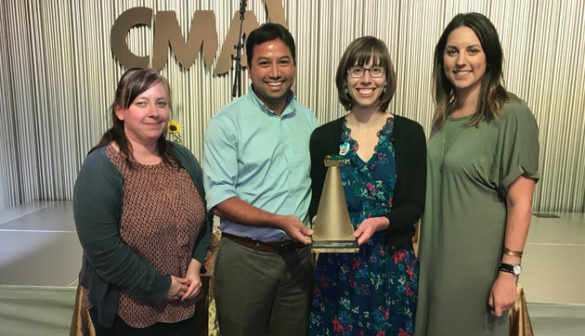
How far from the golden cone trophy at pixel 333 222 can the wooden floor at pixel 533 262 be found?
1476mm

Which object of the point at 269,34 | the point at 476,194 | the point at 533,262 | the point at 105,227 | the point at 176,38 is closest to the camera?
the point at 105,227

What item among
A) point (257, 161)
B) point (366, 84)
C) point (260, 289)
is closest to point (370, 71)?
point (366, 84)

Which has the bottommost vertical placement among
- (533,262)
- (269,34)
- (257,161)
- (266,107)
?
(533,262)

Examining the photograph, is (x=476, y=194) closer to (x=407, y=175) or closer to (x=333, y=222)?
(x=407, y=175)

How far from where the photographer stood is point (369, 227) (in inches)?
47.8

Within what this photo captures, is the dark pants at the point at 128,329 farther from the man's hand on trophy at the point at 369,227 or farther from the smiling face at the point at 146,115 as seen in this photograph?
the man's hand on trophy at the point at 369,227

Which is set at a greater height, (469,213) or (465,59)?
(465,59)

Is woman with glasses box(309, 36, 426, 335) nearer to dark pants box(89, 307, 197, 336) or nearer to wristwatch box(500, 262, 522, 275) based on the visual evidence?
wristwatch box(500, 262, 522, 275)

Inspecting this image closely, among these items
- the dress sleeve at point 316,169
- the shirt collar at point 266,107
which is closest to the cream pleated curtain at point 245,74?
the shirt collar at point 266,107

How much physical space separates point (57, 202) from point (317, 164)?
13.3 ft

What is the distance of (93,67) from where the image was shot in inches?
170

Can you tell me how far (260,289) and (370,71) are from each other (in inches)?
36.4

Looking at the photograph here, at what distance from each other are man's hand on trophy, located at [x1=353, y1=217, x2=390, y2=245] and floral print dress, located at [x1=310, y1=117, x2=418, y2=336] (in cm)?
8

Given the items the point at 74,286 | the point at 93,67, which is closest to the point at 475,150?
the point at 74,286
